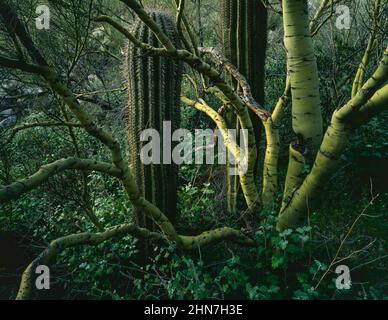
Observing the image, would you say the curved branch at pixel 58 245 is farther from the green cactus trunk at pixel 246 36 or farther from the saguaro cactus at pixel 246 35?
the saguaro cactus at pixel 246 35

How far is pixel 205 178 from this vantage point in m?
5.00

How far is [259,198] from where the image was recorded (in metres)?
3.25

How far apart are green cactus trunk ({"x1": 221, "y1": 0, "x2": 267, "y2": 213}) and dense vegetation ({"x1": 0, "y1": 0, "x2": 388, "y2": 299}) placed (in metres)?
0.01

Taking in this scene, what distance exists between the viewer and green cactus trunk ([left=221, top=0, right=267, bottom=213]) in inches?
140

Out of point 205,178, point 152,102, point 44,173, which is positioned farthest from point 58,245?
point 205,178

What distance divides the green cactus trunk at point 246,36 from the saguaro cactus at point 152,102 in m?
0.55

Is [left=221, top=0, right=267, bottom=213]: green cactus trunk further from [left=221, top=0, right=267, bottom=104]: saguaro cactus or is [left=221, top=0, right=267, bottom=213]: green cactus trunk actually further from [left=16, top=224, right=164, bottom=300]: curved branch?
[left=16, top=224, right=164, bottom=300]: curved branch

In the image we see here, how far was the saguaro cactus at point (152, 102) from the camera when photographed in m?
3.38

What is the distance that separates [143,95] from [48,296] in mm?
2076

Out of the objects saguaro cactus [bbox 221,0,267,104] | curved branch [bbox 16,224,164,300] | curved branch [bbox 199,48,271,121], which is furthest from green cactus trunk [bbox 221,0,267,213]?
curved branch [bbox 16,224,164,300]

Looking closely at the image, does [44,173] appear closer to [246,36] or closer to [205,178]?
[246,36]

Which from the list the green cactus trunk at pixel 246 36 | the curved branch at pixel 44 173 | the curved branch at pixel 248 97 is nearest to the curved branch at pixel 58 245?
the curved branch at pixel 44 173
